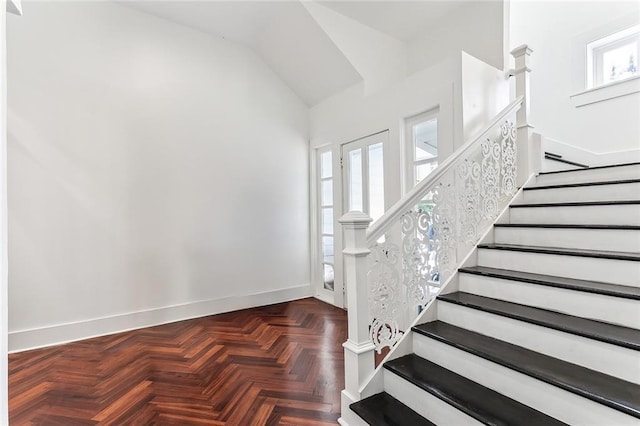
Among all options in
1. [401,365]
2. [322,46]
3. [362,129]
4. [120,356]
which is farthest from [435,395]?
[322,46]

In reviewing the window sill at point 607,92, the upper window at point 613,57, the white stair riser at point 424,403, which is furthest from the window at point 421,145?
the upper window at point 613,57

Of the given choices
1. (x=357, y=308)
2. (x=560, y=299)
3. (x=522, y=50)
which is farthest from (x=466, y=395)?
(x=522, y=50)

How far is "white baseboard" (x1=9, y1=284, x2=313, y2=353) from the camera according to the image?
2.71 meters

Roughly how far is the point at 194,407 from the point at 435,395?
144cm

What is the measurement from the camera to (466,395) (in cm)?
140

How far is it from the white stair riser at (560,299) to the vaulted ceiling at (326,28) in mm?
2479

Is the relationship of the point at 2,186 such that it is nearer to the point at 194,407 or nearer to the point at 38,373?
the point at 194,407

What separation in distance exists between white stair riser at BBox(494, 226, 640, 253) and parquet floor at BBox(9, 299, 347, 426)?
1638 mm

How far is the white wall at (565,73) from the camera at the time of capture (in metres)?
3.14

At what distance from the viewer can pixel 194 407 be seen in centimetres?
185

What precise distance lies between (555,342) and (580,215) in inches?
44.2

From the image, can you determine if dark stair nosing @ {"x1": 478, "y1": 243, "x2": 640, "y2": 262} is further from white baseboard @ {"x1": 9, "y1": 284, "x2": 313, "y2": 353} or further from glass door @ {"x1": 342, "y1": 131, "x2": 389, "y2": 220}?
white baseboard @ {"x1": 9, "y1": 284, "x2": 313, "y2": 353}

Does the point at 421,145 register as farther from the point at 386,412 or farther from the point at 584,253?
the point at 386,412

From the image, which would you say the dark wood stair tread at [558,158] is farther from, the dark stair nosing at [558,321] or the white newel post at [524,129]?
the dark stair nosing at [558,321]
